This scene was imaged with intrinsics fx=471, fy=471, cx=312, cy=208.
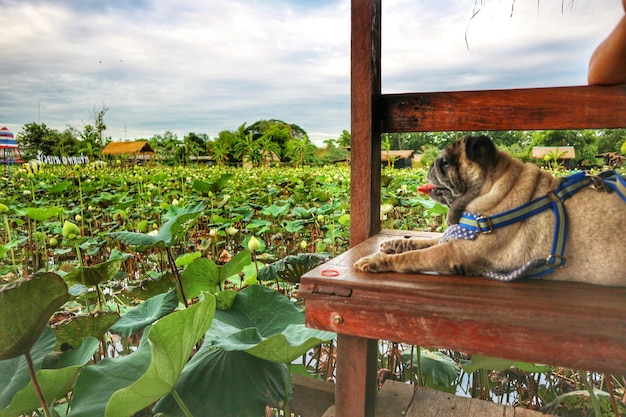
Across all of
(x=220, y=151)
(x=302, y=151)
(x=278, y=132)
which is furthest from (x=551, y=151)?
(x=278, y=132)

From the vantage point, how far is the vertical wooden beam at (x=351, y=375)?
0.79 metres

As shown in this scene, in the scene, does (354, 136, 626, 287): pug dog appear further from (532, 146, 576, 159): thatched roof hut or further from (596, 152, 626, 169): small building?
(532, 146, 576, 159): thatched roof hut

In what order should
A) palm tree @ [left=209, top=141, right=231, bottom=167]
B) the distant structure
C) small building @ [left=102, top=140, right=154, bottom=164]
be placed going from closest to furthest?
the distant structure
palm tree @ [left=209, top=141, right=231, bottom=167]
small building @ [left=102, top=140, right=154, bottom=164]

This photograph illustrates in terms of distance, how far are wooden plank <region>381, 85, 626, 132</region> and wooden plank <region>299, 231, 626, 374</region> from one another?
317mm

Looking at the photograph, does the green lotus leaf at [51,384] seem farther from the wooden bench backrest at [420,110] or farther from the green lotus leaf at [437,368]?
the green lotus leaf at [437,368]

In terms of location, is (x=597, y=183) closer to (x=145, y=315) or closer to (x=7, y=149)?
(x=145, y=315)

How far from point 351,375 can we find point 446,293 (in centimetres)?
25


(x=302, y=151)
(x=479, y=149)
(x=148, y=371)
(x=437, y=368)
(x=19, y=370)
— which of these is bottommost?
(x=437, y=368)

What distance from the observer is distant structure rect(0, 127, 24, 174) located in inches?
191

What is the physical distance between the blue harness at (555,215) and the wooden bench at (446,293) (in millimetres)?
27

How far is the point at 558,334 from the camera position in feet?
2.03

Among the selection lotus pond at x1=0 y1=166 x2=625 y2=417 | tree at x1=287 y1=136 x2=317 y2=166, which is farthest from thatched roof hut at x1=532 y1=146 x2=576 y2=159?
tree at x1=287 y1=136 x2=317 y2=166

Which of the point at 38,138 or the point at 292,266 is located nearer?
the point at 292,266

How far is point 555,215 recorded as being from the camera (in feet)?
2.37
